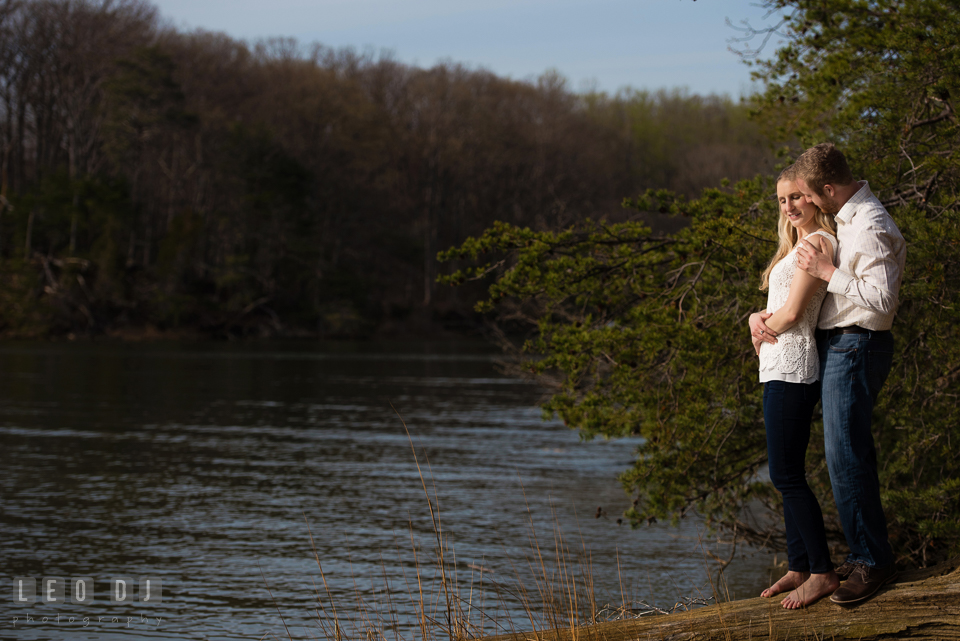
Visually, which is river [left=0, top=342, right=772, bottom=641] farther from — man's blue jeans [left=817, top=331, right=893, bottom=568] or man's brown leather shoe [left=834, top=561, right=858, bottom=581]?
man's blue jeans [left=817, top=331, right=893, bottom=568]

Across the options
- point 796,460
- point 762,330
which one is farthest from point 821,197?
point 796,460

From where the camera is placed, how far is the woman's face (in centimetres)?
397

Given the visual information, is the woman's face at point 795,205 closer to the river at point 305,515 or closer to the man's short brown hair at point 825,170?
the man's short brown hair at point 825,170

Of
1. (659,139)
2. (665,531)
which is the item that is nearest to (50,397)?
(665,531)

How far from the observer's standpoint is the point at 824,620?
3779 mm

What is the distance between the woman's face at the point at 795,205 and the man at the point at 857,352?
11 centimetres

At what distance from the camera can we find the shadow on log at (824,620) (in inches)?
143

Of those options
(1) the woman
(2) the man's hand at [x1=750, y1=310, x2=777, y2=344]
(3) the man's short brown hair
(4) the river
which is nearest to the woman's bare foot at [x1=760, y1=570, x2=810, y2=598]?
(1) the woman

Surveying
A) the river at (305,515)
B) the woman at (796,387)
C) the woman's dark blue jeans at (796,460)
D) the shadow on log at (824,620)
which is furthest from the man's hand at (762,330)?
the river at (305,515)

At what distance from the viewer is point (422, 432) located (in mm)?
20625

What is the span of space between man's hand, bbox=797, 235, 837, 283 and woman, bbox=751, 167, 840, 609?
3 centimetres

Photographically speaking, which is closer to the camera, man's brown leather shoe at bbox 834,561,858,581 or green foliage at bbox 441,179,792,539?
man's brown leather shoe at bbox 834,561,858,581

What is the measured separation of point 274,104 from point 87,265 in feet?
73.5

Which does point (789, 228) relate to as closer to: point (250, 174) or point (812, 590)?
point (812, 590)
